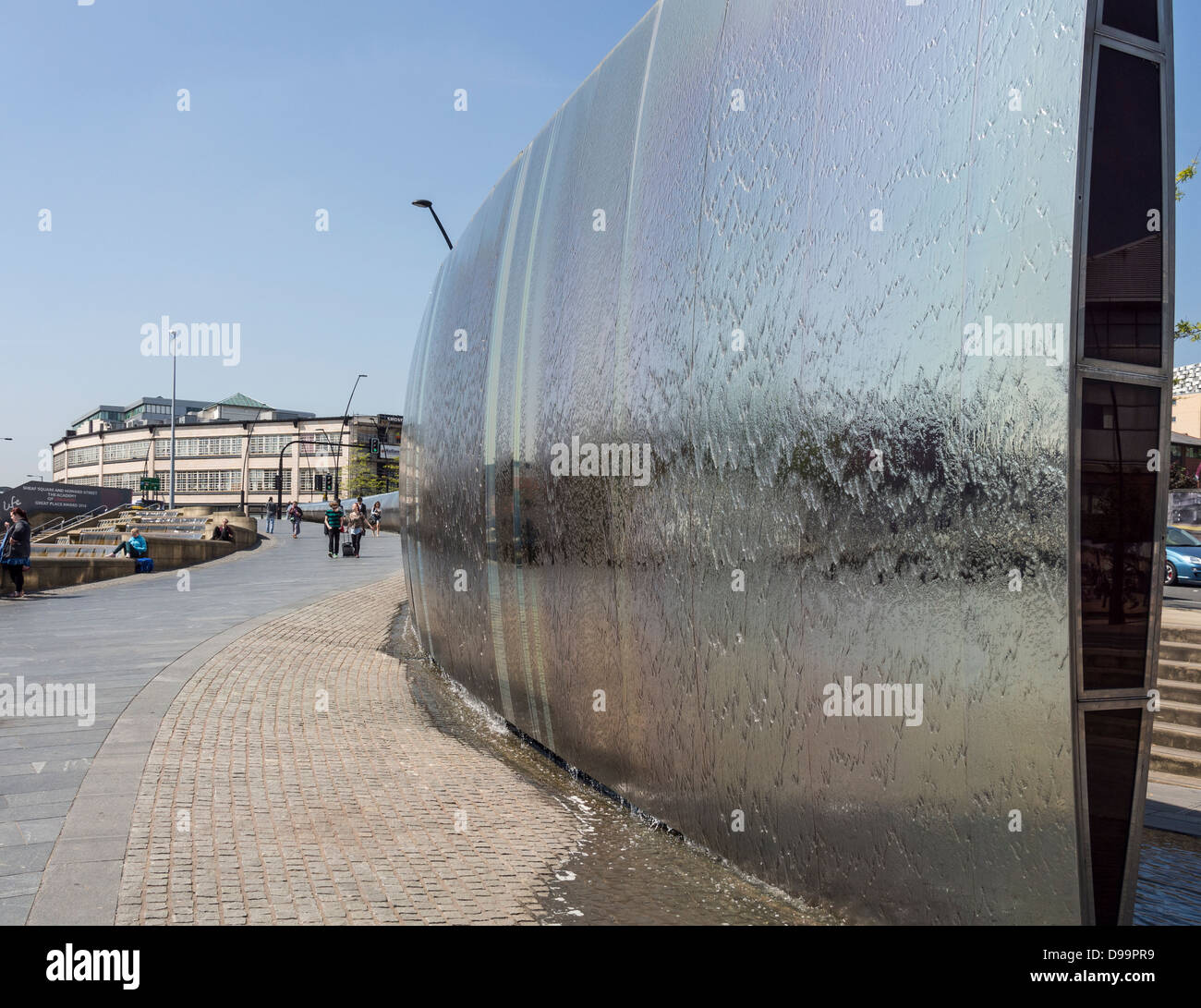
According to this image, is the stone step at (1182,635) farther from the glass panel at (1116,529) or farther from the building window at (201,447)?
the building window at (201,447)

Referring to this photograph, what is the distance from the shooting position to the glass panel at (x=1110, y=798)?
2.77 m

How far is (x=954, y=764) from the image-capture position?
2.92 m

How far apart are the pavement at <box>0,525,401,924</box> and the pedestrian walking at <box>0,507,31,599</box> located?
44cm

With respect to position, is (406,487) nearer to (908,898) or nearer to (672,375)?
(672,375)

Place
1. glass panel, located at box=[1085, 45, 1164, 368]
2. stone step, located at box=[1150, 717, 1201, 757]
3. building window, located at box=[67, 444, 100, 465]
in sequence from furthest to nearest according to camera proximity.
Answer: building window, located at box=[67, 444, 100, 465]
stone step, located at box=[1150, 717, 1201, 757]
glass panel, located at box=[1085, 45, 1164, 368]

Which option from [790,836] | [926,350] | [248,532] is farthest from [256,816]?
[248,532]

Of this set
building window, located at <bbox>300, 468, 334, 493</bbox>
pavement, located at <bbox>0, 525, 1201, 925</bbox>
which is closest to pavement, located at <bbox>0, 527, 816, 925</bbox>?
pavement, located at <bbox>0, 525, 1201, 925</bbox>

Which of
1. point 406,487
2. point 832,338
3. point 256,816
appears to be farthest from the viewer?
point 406,487

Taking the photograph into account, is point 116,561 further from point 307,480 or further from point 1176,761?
point 307,480

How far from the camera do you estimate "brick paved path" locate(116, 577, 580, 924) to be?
3.65 meters

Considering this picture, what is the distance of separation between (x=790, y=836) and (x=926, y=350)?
187 cm

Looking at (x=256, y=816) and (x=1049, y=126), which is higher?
(x=1049, y=126)

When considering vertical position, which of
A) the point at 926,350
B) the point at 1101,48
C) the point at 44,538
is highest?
the point at 1101,48
